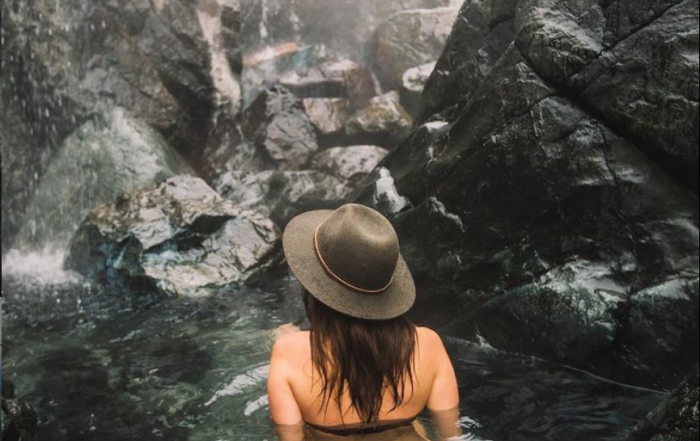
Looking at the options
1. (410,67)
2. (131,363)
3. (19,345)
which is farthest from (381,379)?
(410,67)

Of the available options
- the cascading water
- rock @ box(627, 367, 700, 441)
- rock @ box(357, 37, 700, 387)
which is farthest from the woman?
rock @ box(357, 37, 700, 387)

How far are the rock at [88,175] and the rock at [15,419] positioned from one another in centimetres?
562

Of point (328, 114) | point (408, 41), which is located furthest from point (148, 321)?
point (408, 41)

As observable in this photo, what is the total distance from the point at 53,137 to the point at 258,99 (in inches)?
142

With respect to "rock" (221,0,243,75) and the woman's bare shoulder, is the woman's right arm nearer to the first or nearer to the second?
the woman's bare shoulder

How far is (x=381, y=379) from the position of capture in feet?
8.64

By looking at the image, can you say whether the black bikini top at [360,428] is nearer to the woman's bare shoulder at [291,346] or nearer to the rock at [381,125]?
the woman's bare shoulder at [291,346]

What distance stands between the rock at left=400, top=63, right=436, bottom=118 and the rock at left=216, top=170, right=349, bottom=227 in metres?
3.13

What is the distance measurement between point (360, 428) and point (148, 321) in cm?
398

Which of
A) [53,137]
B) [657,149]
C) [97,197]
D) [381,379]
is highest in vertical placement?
[657,149]

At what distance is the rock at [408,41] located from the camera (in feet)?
44.0

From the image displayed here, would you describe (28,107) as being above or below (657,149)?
below

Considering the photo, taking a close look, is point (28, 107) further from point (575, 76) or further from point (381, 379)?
point (381, 379)

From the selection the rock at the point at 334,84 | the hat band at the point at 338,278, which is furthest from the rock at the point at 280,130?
the hat band at the point at 338,278
